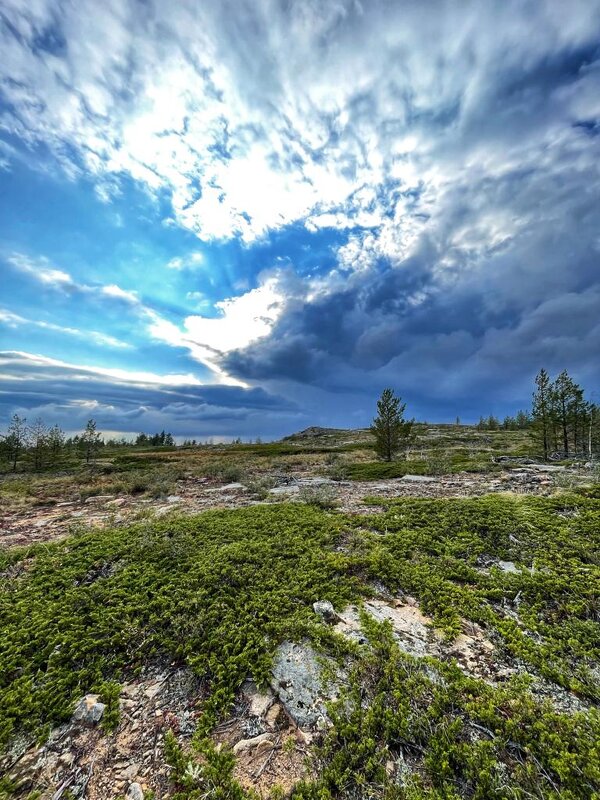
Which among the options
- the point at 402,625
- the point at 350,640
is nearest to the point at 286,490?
the point at 402,625

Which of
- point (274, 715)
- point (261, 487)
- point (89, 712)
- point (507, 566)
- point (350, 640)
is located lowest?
point (89, 712)

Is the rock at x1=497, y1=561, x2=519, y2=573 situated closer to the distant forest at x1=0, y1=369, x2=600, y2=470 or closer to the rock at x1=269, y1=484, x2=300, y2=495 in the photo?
the rock at x1=269, y1=484, x2=300, y2=495

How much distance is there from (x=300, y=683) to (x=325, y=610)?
1.59 m

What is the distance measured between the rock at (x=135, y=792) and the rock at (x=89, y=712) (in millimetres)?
1122

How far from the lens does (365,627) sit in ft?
19.7

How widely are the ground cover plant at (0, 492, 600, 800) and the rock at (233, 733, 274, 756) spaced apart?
0.26 meters

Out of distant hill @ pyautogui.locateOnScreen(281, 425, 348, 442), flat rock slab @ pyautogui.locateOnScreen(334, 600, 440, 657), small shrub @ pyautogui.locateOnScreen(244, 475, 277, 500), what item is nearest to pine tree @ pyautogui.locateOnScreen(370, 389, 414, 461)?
small shrub @ pyautogui.locateOnScreen(244, 475, 277, 500)

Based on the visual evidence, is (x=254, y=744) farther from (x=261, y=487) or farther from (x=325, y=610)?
(x=261, y=487)

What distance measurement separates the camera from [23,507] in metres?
18.3

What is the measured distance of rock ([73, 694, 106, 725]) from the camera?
14.8 feet

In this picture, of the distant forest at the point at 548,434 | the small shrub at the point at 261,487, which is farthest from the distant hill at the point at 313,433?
the small shrub at the point at 261,487

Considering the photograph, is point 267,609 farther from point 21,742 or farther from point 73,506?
point 73,506

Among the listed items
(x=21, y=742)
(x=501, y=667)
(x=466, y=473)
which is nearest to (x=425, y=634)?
(x=501, y=667)

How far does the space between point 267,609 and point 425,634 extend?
114 inches
